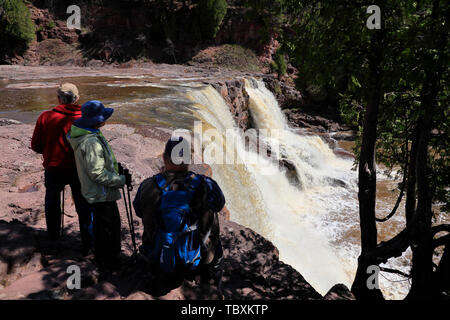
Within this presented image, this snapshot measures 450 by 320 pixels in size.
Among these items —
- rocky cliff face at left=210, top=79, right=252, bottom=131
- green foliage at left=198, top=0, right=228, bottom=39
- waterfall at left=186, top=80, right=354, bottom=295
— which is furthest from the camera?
green foliage at left=198, top=0, right=228, bottom=39

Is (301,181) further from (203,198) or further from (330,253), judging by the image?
(203,198)

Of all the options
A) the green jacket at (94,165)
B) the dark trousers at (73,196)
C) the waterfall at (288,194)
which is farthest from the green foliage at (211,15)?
the green jacket at (94,165)

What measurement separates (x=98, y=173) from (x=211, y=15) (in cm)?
3162

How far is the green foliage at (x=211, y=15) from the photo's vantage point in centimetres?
2948

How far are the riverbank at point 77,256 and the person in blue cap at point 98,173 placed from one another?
25 centimetres

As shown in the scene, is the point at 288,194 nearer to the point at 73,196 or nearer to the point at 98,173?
the point at 73,196

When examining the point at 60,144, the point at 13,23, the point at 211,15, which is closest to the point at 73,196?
the point at 60,144

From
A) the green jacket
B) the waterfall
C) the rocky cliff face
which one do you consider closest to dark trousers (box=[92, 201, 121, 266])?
the green jacket

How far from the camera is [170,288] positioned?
7.16 feet

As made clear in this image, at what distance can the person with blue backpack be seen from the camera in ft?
6.50

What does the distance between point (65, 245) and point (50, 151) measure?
965mm

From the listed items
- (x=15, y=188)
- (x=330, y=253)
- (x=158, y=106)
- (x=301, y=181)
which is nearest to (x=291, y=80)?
(x=301, y=181)

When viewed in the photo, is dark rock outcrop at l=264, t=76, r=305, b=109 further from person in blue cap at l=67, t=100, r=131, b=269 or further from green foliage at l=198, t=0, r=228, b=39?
person in blue cap at l=67, t=100, r=131, b=269

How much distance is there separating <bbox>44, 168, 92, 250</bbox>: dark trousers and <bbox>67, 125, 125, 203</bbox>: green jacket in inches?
Answer: 13.9
